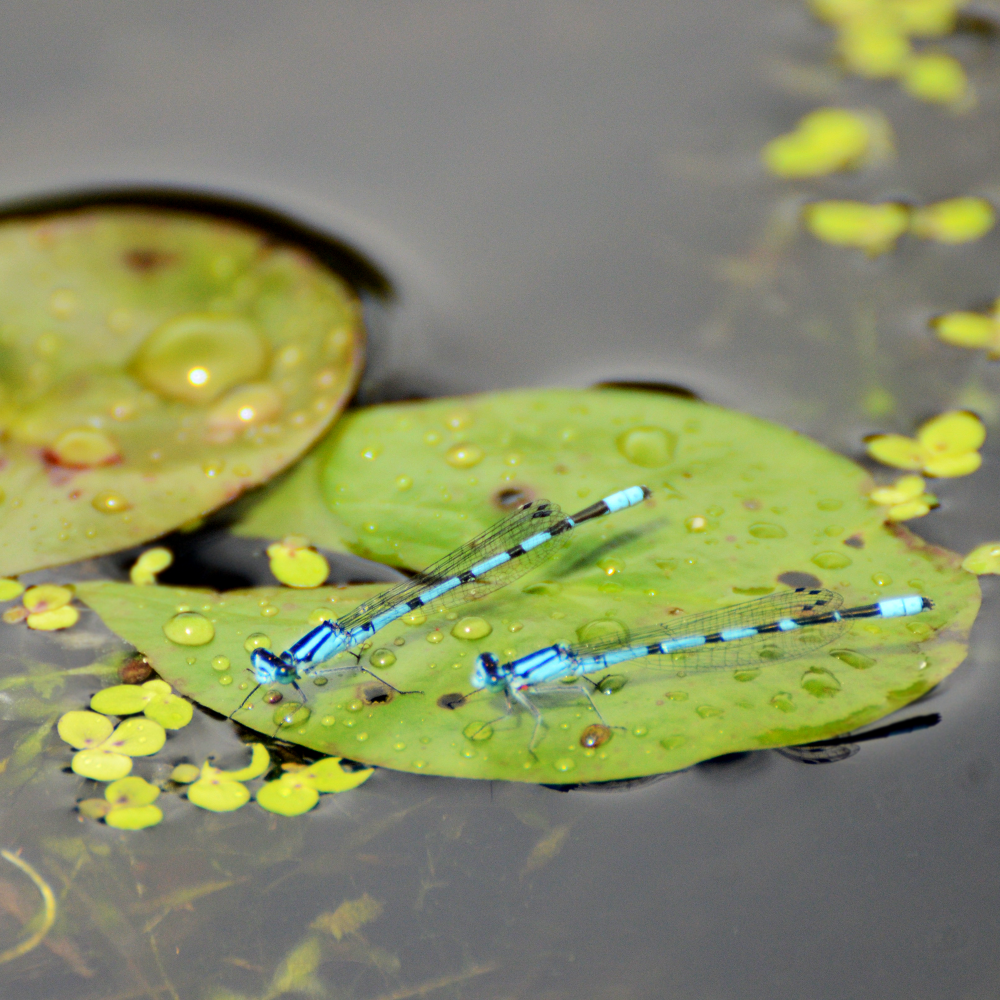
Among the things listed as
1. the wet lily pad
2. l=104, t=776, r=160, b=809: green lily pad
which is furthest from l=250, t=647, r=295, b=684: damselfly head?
l=104, t=776, r=160, b=809: green lily pad

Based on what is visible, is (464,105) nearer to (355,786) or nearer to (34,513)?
(34,513)

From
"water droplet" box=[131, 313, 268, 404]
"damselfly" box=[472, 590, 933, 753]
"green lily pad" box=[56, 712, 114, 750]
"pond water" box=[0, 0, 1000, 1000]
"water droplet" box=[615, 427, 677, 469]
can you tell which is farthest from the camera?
"water droplet" box=[131, 313, 268, 404]

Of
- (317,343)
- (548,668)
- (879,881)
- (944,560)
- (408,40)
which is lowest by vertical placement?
(879,881)

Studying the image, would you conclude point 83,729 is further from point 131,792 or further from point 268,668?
point 268,668

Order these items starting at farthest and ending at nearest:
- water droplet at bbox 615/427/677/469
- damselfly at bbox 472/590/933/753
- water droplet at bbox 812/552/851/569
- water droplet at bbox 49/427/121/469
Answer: water droplet at bbox 49/427/121/469, water droplet at bbox 615/427/677/469, water droplet at bbox 812/552/851/569, damselfly at bbox 472/590/933/753

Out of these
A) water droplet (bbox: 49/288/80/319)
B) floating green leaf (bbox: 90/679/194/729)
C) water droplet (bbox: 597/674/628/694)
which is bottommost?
floating green leaf (bbox: 90/679/194/729)

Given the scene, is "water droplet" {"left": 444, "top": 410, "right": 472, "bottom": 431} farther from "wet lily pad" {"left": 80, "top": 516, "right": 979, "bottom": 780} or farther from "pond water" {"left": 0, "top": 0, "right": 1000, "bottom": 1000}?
"wet lily pad" {"left": 80, "top": 516, "right": 979, "bottom": 780}

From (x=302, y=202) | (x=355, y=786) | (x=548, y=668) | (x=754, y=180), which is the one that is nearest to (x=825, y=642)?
(x=548, y=668)
